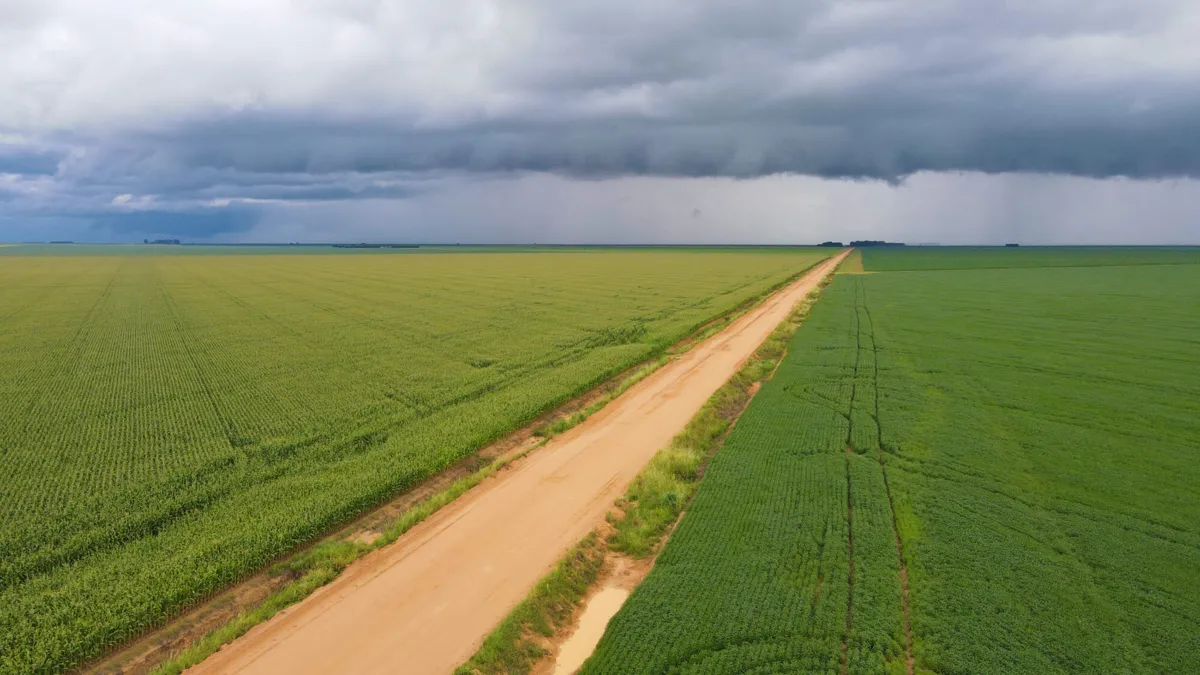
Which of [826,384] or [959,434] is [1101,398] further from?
[826,384]

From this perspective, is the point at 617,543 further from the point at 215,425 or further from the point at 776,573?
the point at 215,425

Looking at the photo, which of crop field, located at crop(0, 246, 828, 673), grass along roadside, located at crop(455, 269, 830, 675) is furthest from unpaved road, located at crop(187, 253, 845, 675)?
crop field, located at crop(0, 246, 828, 673)

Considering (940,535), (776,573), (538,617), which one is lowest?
(538,617)

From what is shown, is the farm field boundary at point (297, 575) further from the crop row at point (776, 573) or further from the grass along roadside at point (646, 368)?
the crop row at point (776, 573)

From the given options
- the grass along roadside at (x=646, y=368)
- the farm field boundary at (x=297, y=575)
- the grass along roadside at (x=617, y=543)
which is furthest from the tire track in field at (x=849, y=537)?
the farm field boundary at (x=297, y=575)

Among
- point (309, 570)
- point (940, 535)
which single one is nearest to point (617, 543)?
point (309, 570)

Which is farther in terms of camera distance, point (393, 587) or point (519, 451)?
point (519, 451)

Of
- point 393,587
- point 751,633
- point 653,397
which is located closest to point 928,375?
point 653,397
